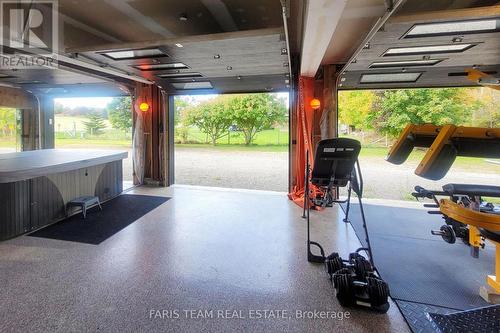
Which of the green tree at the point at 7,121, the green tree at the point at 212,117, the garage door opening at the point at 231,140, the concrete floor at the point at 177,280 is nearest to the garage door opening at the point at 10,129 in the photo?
the green tree at the point at 7,121

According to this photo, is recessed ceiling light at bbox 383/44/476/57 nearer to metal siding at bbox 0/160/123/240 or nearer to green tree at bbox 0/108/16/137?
metal siding at bbox 0/160/123/240

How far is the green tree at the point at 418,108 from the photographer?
5.79 metres

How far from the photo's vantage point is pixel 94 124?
10602 millimetres

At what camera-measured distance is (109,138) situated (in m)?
10.4

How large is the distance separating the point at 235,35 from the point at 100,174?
382 cm

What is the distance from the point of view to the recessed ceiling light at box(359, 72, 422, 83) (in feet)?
16.6

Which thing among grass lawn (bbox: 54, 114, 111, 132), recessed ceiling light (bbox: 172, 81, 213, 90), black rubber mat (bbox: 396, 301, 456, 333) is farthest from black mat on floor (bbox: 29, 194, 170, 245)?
grass lawn (bbox: 54, 114, 111, 132)

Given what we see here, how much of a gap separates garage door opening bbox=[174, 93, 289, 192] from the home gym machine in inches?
171

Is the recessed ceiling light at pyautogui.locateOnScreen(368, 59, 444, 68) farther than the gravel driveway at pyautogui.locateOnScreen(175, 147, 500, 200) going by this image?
No

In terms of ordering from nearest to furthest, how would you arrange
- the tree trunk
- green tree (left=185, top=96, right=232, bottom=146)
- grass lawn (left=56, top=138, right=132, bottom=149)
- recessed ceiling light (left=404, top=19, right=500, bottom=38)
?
recessed ceiling light (left=404, top=19, right=500, bottom=38) → grass lawn (left=56, top=138, right=132, bottom=149) → the tree trunk → green tree (left=185, top=96, right=232, bottom=146)

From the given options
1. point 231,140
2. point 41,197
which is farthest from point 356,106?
point 41,197

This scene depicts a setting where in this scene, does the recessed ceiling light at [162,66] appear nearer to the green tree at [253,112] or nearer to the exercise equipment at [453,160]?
the exercise equipment at [453,160]

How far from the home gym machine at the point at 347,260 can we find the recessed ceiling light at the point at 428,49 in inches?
81.7

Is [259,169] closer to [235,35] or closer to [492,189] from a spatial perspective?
[235,35]
